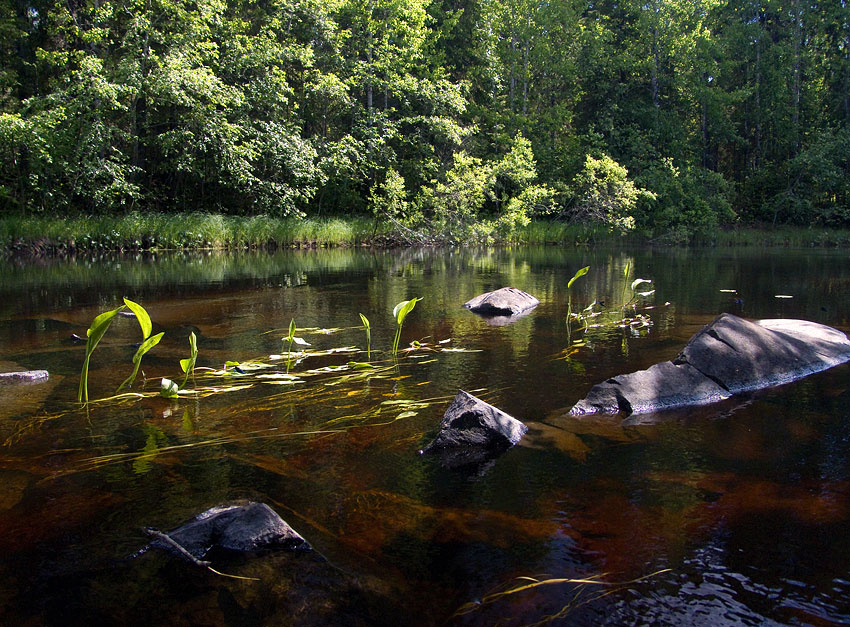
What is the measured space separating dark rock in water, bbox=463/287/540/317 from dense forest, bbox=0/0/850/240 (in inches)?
629

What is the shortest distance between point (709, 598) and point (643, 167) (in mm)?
30312

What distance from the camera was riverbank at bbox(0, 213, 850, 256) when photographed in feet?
63.1

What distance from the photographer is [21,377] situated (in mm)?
4691

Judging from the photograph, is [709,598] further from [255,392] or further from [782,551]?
[255,392]

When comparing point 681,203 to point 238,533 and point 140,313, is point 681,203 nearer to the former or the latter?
point 140,313

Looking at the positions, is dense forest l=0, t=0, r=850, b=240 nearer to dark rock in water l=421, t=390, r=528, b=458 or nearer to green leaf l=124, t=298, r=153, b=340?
green leaf l=124, t=298, r=153, b=340

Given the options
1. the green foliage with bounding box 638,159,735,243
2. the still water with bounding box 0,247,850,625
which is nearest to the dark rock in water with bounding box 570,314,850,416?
the still water with bounding box 0,247,850,625

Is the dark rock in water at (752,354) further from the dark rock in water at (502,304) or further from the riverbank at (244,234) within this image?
the riverbank at (244,234)

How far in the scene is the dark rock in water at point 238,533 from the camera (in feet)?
7.75

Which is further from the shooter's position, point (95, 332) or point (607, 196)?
point (607, 196)

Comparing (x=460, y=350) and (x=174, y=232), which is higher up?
(x=174, y=232)

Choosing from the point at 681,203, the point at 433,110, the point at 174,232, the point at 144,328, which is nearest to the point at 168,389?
the point at 144,328

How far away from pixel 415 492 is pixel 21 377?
11.3ft

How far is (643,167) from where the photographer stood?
98.1ft
